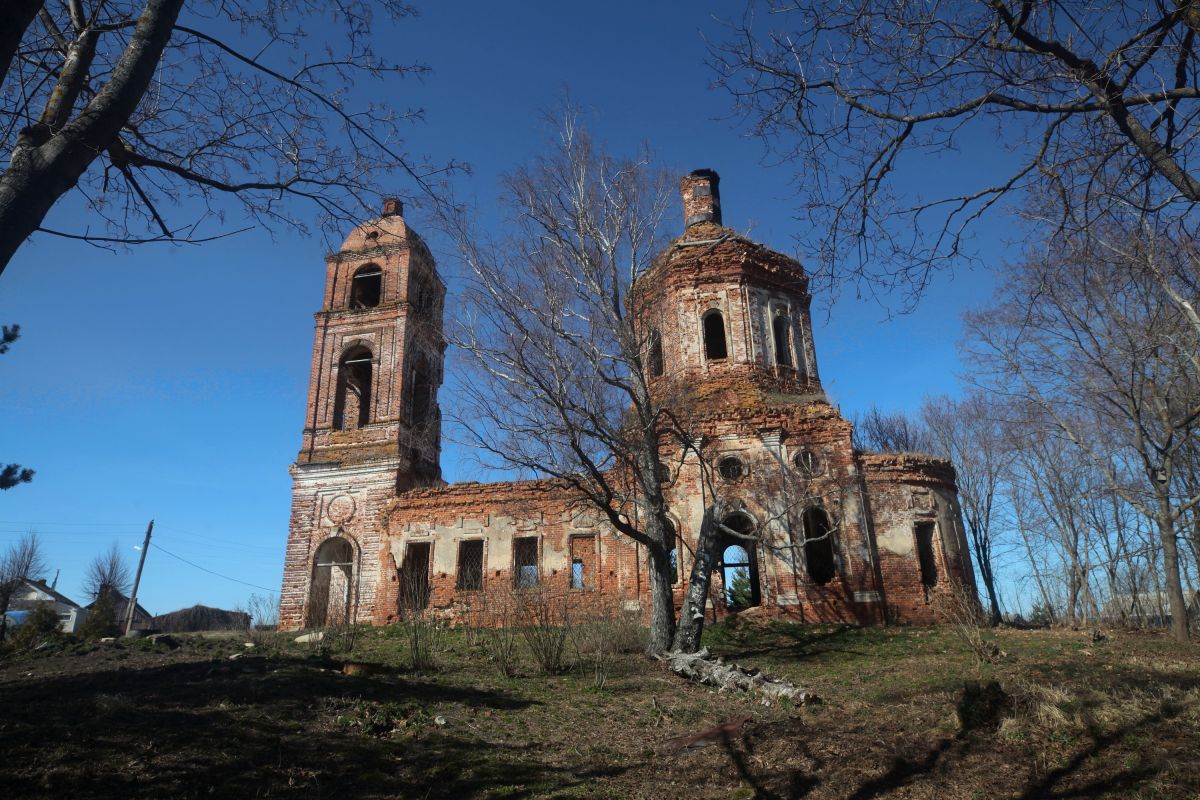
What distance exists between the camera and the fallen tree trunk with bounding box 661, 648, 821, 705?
8852mm

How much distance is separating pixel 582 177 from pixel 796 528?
954 cm

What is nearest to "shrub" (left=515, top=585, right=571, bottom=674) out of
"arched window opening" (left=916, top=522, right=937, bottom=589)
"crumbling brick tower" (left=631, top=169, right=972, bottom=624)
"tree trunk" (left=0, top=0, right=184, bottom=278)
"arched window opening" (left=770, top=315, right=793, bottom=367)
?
"crumbling brick tower" (left=631, top=169, right=972, bottom=624)

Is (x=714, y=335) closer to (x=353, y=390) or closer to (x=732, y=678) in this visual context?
(x=353, y=390)

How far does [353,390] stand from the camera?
79.1ft

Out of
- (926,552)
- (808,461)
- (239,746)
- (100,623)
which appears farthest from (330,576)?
(926,552)

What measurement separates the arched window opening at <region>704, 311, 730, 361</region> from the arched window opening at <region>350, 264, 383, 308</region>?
10.8 m

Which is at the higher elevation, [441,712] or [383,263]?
[383,263]

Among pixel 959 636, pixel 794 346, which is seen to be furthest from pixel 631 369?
pixel 794 346

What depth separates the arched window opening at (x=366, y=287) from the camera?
24.6 m

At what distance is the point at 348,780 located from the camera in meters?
5.92

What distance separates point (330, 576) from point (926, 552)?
16.3 metres

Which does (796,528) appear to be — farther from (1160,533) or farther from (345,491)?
(345,491)

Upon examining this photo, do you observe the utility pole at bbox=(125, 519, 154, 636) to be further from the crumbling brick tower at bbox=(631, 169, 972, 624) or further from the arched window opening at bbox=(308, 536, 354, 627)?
the crumbling brick tower at bbox=(631, 169, 972, 624)

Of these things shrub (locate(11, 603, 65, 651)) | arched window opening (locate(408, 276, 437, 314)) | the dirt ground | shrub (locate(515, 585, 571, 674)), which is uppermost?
arched window opening (locate(408, 276, 437, 314))
